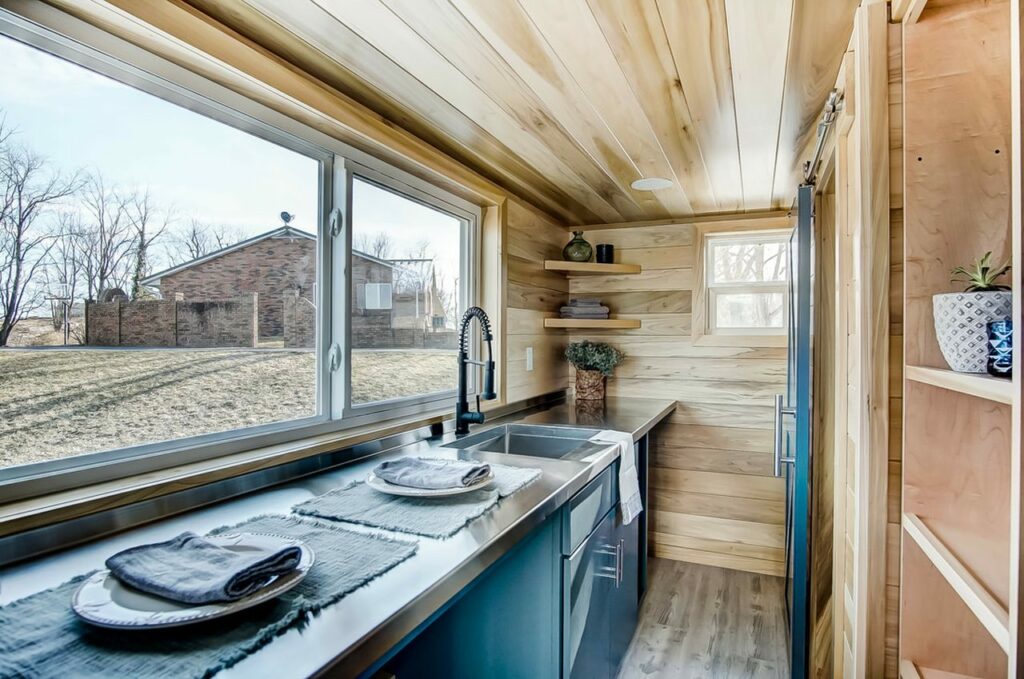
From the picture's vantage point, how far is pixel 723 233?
10.3ft

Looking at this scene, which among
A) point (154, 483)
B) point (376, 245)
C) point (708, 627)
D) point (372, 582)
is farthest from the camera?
point (708, 627)

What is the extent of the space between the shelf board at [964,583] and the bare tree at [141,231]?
1.57 meters

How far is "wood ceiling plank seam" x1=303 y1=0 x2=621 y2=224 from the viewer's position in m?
1.21

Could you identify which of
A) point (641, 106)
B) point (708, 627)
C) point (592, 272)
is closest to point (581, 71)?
point (641, 106)

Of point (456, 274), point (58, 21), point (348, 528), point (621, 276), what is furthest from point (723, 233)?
point (58, 21)

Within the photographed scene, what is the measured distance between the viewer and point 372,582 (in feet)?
2.82

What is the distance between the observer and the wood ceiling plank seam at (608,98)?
1.22 m

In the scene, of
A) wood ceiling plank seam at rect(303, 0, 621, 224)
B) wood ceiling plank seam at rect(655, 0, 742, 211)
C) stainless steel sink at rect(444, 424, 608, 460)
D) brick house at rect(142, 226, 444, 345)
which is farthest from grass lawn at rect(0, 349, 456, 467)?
wood ceiling plank seam at rect(655, 0, 742, 211)

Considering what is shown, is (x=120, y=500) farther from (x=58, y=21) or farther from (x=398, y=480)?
(x=58, y=21)

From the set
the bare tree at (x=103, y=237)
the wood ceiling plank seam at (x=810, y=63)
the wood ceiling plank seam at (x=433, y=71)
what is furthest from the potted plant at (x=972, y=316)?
the bare tree at (x=103, y=237)

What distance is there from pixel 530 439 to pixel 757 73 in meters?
1.55

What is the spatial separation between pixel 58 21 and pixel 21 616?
1.04m

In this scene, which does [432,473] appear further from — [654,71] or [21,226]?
[654,71]

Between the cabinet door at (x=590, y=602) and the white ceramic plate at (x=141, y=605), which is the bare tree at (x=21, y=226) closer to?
the white ceramic plate at (x=141, y=605)
